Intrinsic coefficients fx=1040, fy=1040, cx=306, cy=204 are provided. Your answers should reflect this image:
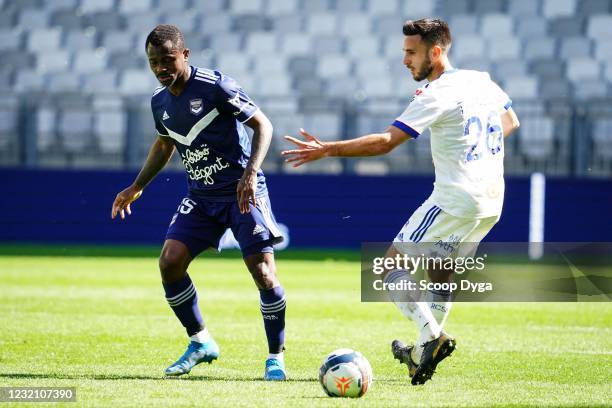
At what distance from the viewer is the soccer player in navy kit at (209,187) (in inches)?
290

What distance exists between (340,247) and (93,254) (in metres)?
4.99

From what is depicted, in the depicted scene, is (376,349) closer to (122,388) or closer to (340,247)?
(122,388)

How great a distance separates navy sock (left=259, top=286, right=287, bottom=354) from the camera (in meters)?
7.40

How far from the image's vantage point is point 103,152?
72.4 feet

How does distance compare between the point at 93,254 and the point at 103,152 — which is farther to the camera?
the point at 103,152

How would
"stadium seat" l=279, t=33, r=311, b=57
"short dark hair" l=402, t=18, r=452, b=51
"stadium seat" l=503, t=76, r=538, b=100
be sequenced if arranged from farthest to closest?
"stadium seat" l=279, t=33, r=311, b=57, "stadium seat" l=503, t=76, r=538, b=100, "short dark hair" l=402, t=18, r=452, b=51

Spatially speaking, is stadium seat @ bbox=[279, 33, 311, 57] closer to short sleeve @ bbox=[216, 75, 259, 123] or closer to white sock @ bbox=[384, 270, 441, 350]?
short sleeve @ bbox=[216, 75, 259, 123]

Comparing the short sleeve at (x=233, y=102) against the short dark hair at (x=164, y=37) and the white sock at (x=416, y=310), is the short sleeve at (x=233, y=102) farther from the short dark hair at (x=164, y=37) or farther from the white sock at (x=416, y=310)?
the white sock at (x=416, y=310)

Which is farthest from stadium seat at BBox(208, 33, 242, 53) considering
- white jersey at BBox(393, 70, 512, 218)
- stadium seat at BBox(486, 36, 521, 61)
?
white jersey at BBox(393, 70, 512, 218)

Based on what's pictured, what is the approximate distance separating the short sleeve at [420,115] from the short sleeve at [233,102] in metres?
1.19

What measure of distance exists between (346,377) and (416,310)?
2.94 ft

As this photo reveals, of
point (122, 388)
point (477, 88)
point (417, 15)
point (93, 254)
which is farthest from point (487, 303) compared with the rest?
point (417, 15)

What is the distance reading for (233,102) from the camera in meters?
7.41

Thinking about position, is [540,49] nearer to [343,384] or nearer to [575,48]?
[575,48]
